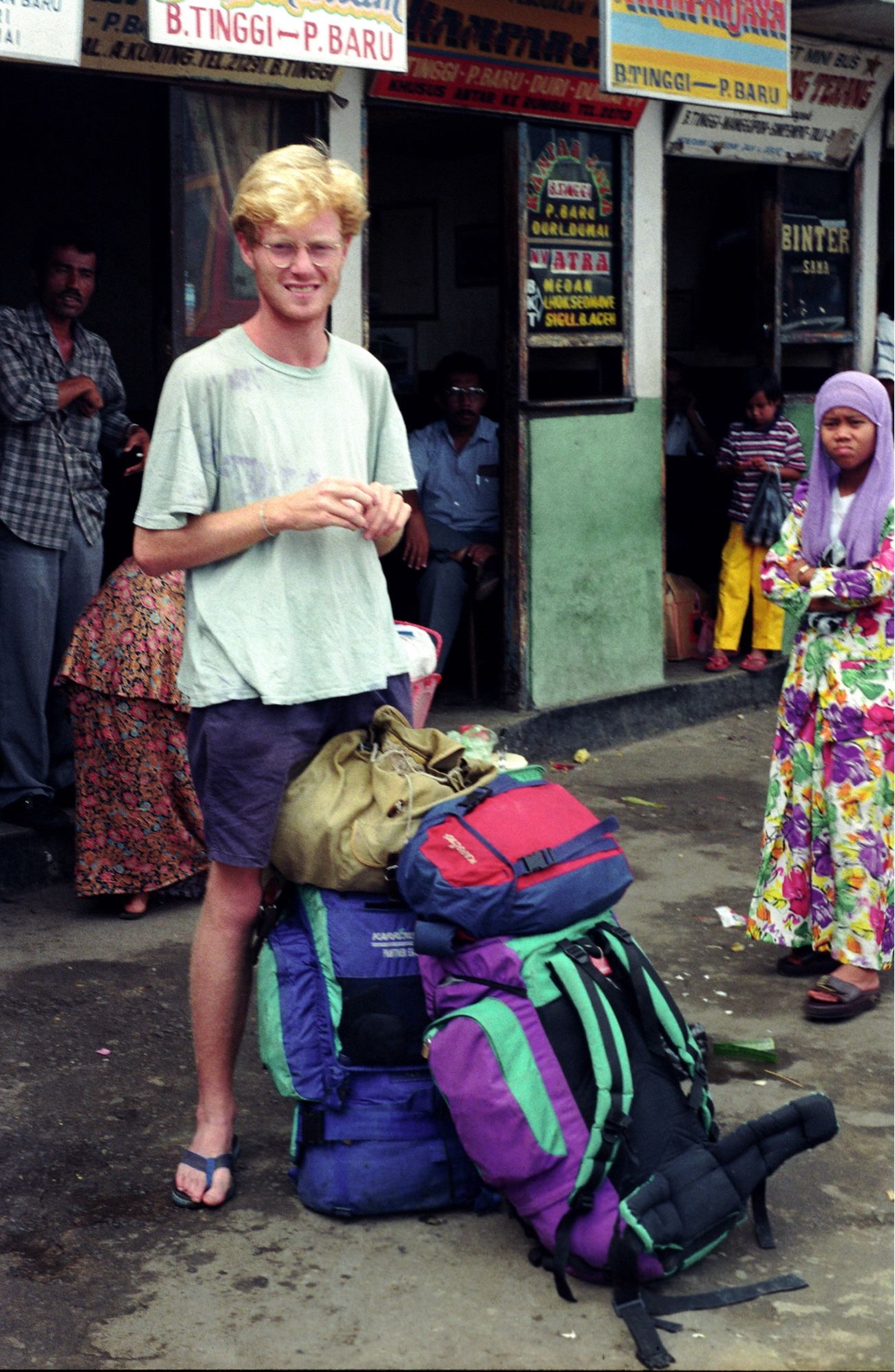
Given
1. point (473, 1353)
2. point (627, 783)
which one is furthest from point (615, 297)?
point (473, 1353)

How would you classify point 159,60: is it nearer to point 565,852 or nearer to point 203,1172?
point 565,852

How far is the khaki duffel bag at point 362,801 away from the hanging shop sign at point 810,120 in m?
5.22

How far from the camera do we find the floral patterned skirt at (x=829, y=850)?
4.66 meters

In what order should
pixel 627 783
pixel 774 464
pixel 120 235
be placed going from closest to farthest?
pixel 627 783 < pixel 774 464 < pixel 120 235

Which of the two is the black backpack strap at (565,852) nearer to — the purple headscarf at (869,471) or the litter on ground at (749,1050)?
the litter on ground at (749,1050)

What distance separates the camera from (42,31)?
4570 millimetres

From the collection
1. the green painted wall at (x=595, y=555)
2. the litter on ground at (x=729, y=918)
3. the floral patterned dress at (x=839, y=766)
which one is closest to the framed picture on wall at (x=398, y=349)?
the green painted wall at (x=595, y=555)

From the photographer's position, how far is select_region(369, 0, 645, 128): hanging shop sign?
21.8 ft

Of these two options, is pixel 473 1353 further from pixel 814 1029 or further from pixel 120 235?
pixel 120 235

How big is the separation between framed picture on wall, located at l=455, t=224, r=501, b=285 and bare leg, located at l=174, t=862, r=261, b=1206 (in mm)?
7201

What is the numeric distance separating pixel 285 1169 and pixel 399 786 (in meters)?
0.93

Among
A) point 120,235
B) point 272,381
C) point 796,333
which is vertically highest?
point 120,235

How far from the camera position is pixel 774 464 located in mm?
8695

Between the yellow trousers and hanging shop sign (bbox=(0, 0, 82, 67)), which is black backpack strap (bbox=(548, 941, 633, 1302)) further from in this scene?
the yellow trousers
